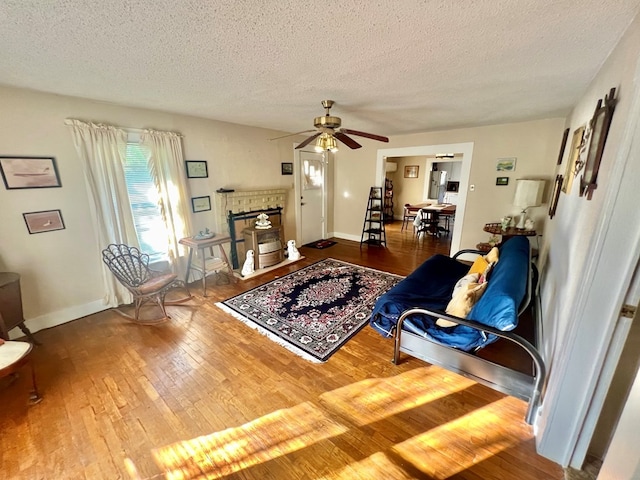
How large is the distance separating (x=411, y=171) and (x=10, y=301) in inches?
334

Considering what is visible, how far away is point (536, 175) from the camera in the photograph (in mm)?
3658

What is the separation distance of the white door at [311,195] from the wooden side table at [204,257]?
193 centimetres

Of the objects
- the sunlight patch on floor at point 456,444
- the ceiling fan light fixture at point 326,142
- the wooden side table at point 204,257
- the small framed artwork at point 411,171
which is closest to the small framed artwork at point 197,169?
the wooden side table at point 204,257

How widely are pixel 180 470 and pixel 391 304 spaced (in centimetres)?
166

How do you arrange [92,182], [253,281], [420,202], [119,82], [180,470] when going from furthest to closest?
1. [420,202]
2. [253,281]
3. [92,182]
4. [119,82]
5. [180,470]

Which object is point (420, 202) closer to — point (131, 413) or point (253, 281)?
point (253, 281)

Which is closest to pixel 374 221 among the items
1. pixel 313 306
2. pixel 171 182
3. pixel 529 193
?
pixel 529 193

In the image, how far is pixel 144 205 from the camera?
3.06 meters

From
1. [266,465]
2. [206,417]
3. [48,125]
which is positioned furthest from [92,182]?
[266,465]

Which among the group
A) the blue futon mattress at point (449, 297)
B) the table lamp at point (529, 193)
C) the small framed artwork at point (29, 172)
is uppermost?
the small framed artwork at point (29, 172)

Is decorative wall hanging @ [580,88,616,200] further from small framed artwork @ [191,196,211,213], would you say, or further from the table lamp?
small framed artwork @ [191,196,211,213]

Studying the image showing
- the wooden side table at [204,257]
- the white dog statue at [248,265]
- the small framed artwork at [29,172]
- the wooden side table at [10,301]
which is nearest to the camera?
the wooden side table at [10,301]

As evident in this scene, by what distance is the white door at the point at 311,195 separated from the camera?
199 inches

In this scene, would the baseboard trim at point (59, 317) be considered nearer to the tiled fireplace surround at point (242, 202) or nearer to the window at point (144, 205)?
the window at point (144, 205)
